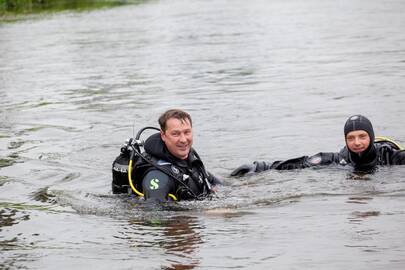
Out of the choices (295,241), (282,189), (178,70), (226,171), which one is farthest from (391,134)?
(178,70)

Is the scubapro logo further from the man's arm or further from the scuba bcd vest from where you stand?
the scuba bcd vest

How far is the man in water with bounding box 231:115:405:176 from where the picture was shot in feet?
30.0

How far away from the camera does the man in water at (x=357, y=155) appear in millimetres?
9156

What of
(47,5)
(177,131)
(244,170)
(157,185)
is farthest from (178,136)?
(47,5)

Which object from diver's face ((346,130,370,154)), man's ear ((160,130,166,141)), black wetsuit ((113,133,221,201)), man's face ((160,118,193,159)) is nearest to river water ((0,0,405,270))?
black wetsuit ((113,133,221,201))

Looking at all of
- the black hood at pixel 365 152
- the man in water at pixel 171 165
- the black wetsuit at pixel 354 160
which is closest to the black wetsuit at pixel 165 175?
the man in water at pixel 171 165

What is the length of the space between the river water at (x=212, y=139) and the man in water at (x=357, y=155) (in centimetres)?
18

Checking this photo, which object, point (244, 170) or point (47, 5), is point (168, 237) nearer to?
point (244, 170)

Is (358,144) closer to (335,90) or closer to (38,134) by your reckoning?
(38,134)

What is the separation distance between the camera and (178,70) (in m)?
21.3

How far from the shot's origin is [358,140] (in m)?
9.08

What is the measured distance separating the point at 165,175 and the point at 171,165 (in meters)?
0.15

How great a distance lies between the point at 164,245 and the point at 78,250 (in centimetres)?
67

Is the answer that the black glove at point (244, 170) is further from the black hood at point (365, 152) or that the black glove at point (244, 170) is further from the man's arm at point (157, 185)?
the man's arm at point (157, 185)
